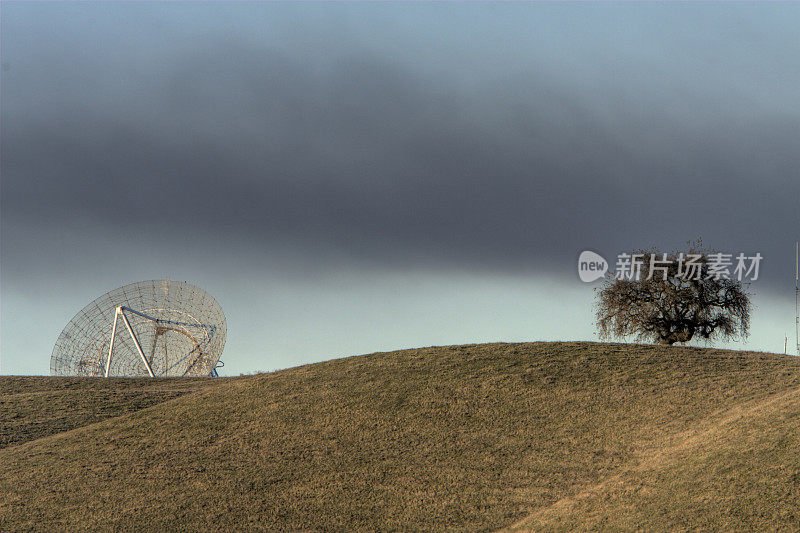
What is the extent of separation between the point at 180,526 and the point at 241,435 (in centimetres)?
916

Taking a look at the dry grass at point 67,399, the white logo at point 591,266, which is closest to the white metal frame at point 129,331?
the dry grass at point 67,399

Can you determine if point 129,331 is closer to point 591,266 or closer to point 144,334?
point 144,334

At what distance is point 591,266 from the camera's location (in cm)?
5266

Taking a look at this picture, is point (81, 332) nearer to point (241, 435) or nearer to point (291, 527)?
point (241, 435)

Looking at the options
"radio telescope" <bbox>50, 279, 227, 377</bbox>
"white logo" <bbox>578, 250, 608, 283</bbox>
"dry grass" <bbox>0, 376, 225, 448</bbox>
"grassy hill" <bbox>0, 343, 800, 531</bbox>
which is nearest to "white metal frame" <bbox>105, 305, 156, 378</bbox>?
"radio telescope" <bbox>50, 279, 227, 377</bbox>

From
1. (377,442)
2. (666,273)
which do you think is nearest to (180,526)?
(377,442)

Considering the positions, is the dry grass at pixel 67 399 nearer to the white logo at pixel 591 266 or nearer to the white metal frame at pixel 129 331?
the white metal frame at pixel 129 331

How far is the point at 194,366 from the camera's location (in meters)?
57.9

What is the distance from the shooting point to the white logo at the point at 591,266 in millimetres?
51938

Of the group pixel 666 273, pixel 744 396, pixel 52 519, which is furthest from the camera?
pixel 666 273

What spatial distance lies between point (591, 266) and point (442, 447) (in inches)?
972

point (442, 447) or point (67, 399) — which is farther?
point (67, 399)

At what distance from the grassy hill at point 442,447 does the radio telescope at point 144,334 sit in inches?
499

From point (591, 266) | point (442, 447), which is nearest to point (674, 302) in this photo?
point (591, 266)
